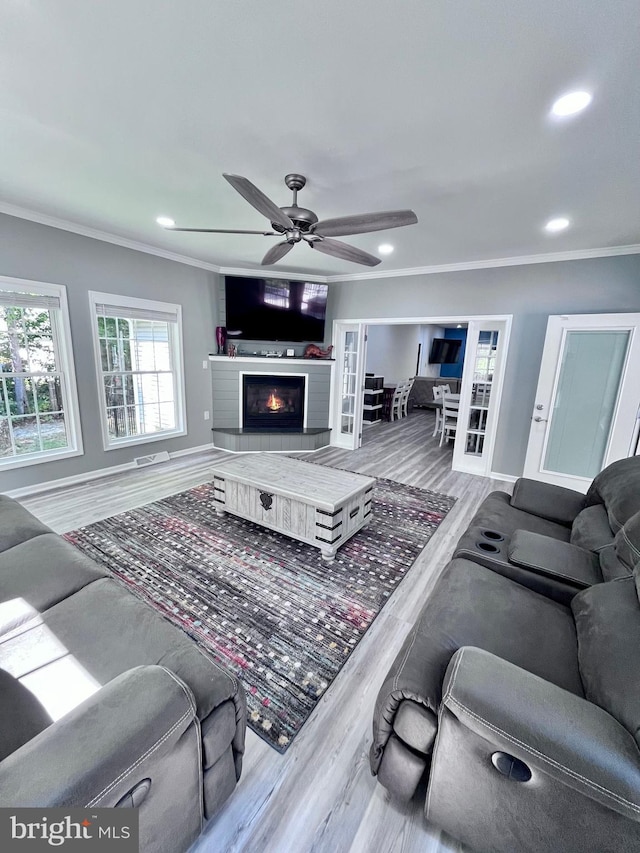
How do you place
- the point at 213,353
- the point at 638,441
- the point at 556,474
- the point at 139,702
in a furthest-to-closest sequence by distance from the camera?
the point at 213,353, the point at 556,474, the point at 638,441, the point at 139,702

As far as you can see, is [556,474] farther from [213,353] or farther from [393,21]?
[213,353]

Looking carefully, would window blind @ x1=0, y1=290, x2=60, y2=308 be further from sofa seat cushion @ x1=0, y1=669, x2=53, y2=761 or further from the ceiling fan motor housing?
sofa seat cushion @ x1=0, y1=669, x2=53, y2=761

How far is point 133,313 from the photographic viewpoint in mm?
4211

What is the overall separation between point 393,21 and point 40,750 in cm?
245

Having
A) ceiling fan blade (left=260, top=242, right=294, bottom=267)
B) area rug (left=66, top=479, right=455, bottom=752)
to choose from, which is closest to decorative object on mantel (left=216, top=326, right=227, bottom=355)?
ceiling fan blade (left=260, top=242, right=294, bottom=267)

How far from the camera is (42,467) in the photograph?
12.0ft

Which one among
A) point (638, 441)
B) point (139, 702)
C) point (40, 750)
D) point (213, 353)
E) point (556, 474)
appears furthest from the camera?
point (213, 353)

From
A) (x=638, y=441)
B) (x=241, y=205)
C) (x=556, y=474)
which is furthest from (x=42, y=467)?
(x=638, y=441)

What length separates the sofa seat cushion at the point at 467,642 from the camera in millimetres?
1110

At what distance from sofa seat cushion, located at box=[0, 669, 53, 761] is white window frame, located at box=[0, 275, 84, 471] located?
3.20 m

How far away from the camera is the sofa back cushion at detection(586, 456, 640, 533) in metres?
1.75

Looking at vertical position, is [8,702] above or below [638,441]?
below

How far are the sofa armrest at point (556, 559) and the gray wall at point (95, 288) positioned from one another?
4.28 metres

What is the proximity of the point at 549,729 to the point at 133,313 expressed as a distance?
16.0 feet
